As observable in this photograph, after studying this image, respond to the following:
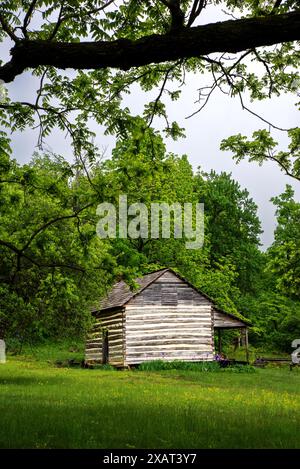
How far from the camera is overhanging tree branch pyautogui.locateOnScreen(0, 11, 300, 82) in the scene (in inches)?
269

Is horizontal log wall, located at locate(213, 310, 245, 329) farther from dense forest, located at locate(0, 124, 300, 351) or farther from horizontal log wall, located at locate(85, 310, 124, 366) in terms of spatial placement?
dense forest, located at locate(0, 124, 300, 351)

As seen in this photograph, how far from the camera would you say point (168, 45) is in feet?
23.4

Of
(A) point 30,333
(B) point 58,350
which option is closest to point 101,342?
(B) point 58,350

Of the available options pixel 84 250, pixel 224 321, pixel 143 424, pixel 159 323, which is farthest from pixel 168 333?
pixel 143 424

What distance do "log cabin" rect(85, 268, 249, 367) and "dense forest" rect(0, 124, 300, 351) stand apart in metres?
8.13

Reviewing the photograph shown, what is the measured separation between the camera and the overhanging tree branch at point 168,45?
682 centimetres

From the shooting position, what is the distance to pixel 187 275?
46406 millimetres

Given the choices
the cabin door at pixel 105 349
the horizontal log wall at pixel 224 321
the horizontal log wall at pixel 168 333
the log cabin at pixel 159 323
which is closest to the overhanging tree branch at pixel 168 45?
the log cabin at pixel 159 323

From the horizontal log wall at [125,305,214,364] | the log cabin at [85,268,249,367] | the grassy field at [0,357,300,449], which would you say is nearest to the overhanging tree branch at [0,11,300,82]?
the grassy field at [0,357,300,449]

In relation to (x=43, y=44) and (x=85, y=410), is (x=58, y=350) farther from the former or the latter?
(x=43, y=44)

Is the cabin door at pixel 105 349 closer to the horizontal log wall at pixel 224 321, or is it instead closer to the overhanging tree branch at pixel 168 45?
the horizontal log wall at pixel 224 321

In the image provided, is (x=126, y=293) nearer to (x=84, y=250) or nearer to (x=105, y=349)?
(x=105, y=349)

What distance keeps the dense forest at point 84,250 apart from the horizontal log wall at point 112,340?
806 cm
